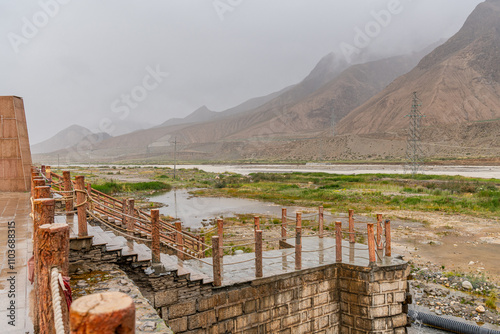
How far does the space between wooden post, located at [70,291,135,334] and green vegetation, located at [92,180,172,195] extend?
34.6 meters

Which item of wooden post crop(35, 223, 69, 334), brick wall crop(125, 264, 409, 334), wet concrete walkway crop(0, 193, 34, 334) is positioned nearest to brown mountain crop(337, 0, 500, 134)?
brick wall crop(125, 264, 409, 334)

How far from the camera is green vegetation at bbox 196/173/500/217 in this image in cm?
2563

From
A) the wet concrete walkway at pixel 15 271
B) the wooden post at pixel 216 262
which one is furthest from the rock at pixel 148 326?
the wooden post at pixel 216 262

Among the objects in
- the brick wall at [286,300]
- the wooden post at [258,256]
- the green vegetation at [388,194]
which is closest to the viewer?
the brick wall at [286,300]

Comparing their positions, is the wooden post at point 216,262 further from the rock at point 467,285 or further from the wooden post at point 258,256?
the rock at point 467,285

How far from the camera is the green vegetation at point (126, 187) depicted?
1372 inches

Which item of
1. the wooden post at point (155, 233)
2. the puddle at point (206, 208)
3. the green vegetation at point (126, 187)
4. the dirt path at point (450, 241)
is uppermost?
the wooden post at point (155, 233)

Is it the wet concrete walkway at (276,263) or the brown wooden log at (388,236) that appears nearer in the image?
the wet concrete walkway at (276,263)

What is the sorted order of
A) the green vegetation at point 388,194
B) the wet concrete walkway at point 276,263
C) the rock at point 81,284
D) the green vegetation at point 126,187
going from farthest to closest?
the green vegetation at point 126,187
the green vegetation at point 388,194
the wet concrete walkway at point 276,263
the rock at point 81,284

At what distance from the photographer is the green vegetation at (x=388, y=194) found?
25.6 metres

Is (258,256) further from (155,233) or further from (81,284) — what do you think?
(81,284)

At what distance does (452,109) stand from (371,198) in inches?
3890

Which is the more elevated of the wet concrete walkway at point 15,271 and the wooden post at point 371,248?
the wet concrete walkway at point 15,271

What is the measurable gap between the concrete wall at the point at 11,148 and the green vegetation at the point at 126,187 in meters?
19.4
